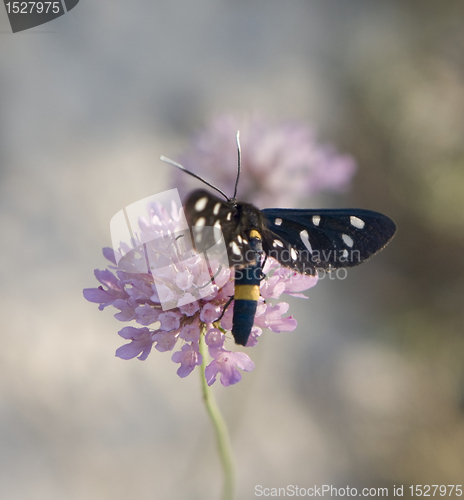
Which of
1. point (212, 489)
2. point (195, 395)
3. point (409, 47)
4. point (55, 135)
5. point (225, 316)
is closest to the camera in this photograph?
point (225, 316)

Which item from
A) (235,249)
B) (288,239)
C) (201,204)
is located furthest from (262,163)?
(201,204)

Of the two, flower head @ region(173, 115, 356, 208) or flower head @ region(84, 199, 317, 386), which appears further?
flower head @ region(173, 115, 356, 208)

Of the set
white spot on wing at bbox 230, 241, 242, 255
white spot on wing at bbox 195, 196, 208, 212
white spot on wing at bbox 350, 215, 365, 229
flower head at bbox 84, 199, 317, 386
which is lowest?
flower head at bbox 84, 199, 317, 386

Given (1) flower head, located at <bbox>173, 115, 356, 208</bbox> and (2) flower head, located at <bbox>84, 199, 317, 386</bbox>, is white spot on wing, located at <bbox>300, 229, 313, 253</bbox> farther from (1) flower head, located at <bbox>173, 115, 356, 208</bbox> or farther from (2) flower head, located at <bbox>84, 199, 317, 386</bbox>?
(1) flower head, located at <bbox>173, 115, 356, 208</bbox>

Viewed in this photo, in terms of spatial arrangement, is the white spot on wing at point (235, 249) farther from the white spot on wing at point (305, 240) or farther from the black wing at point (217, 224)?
the white spot on wing at point (305, 240)

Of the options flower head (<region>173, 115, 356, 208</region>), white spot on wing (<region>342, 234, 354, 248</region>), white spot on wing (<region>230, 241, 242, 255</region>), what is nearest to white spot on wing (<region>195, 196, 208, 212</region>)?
white spot on wing (<region>230, 241, 242, 255</region>)

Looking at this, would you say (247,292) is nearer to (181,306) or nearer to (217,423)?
(181,306)

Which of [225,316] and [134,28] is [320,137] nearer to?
[134,28]

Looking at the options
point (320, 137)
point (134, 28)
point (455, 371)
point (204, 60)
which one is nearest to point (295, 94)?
point (320, 137)
